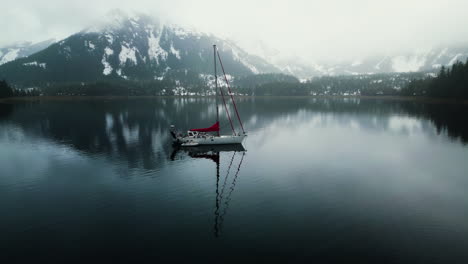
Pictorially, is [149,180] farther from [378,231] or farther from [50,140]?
[50,140]

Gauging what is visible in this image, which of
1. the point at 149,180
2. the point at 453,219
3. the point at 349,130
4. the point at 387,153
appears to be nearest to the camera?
the point at 453,219

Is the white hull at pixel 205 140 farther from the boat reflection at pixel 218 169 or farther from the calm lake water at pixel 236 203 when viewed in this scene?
the calm lake water at pixel 236 203

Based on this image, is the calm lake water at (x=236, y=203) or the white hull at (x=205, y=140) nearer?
the calm lake water at (x=236, y=203)

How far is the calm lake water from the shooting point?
83.1ft

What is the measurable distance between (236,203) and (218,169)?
1571 centimetres

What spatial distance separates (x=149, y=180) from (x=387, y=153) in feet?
159

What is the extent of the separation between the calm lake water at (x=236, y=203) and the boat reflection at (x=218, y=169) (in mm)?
217

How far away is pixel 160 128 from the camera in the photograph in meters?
99.8

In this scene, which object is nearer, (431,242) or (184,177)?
(431,242)

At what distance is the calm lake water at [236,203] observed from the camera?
2533 cm

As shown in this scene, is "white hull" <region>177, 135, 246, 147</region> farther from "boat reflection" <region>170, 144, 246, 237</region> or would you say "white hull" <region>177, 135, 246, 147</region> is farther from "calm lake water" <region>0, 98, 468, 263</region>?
"calm lake water" <region>0, 98, 468, 263</region>

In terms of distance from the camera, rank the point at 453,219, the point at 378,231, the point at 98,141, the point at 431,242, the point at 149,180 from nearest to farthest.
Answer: the point at 431,242, the point at 378,231, the point at 453,219, the point at 149,180, the point at 98,141

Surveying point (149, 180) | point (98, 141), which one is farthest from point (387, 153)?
point (98, 141)

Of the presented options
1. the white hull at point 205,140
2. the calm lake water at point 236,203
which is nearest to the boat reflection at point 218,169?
the calm lake water at point 236,203
